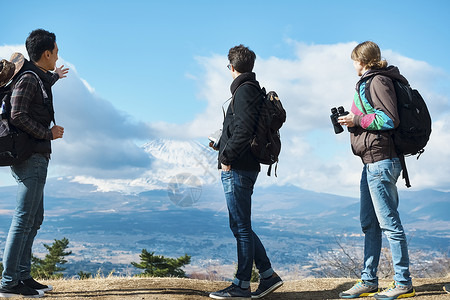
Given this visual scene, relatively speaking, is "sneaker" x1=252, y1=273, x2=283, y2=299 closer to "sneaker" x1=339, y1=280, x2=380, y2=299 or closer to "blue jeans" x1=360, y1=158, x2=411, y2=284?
"sneaker" x1=339, y1=280, x2=380, y2=299

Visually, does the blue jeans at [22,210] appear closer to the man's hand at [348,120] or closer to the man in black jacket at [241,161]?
the man in black jacket at [241,161]

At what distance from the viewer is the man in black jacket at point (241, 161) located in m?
4.32

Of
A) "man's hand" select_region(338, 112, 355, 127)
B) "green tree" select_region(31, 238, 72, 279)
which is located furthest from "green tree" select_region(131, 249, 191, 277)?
"man's hand" select_region(338, 112, 355, 127)

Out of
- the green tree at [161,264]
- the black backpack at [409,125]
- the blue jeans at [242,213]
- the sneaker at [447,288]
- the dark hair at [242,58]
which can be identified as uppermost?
the dark hair at [242,58]

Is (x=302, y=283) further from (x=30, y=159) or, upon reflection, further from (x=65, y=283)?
(x=30, y=159)

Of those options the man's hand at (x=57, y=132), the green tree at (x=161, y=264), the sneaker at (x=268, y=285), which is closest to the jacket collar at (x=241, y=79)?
the man's hand at (x=57, y=132)

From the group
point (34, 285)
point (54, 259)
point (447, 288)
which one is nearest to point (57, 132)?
point (34, 285)

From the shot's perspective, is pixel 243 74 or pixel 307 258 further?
pixel 307 258

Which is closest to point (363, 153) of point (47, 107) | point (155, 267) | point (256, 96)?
point (256, 96)

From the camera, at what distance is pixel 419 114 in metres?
4.39

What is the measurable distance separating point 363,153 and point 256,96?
4.26 feet

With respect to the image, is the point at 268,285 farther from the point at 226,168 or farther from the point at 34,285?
the point at 34,285

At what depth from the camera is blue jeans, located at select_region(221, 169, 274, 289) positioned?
4438mm

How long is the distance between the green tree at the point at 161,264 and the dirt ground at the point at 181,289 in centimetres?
1956
